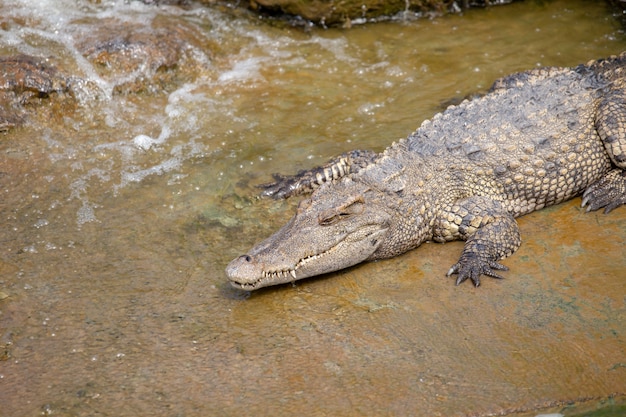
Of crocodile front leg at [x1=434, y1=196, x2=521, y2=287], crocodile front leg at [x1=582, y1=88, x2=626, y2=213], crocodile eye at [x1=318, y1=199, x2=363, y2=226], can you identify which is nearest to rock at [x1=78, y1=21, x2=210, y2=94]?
crocodile eye at [x1=318, y1=199, x2=363, y2=226]

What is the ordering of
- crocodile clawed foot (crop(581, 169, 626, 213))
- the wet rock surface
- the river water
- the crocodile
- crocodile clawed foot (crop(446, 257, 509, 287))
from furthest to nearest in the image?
the wet rock surface, crocodile clawed foot (crop(581, 169, 626, 213)), the crocodile, crocodile clawed foot (crop(446, 257, 509, 287)), the river water

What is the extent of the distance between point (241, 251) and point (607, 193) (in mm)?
2603

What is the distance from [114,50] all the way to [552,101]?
162 inches

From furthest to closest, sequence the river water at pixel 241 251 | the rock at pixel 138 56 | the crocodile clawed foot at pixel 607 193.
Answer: the rock at pixel 138 56 → the crocodile clawed foot at pixel 607 193 → the river water at pixel 241 251

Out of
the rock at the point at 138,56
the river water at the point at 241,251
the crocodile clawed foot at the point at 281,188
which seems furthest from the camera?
the rock at the point at 138,56

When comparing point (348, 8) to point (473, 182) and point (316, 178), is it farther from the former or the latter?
point (473, 182)

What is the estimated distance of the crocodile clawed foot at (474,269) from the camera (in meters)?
4.28

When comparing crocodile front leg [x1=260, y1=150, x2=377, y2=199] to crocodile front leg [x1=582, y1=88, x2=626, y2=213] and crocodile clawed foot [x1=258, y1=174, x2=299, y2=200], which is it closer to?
crocodile clawed foot [x1=258, y1=174, x2=299, y2=200]

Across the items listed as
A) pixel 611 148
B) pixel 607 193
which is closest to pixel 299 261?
pixel 607 193

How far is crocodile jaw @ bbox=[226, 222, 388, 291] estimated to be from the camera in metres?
4.14

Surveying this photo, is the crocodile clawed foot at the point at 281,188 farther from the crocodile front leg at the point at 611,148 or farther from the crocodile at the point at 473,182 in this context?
the crocodile front leg at the point at 611,148

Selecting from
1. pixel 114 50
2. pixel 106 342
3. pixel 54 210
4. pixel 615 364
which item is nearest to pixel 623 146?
pixel 615 364

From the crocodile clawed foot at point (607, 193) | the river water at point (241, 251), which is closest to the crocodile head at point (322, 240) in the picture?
the river water at point (241, 251)

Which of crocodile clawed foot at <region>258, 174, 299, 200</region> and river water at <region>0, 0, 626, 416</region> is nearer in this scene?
river water at <region>0, 0, 626, 416</region>
